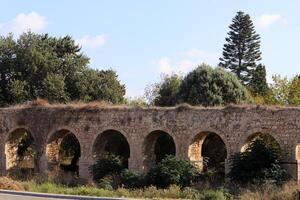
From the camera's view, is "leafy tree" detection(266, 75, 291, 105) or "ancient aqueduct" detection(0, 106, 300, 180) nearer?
"ancient aqueduct" detection(0, 106, 300, 180)

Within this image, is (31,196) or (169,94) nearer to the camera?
(31,196)

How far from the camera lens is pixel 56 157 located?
2930cm

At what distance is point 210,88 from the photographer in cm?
3316

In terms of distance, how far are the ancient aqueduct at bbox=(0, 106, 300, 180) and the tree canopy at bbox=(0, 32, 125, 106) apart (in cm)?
822

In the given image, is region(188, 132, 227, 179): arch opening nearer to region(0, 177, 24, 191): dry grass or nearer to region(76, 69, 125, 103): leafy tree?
region(0, 177, 24, 191): dry grass

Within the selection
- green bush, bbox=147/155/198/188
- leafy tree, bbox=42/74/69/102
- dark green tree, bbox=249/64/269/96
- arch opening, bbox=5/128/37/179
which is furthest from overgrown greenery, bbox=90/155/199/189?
dark green tree, bbox=249/64/269/96

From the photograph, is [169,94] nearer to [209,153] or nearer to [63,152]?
[63,152]

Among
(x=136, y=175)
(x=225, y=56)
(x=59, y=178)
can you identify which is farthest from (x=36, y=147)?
(x=225, y=56)

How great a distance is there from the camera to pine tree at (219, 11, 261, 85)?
55812 millimetres

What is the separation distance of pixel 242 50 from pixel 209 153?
29079mm

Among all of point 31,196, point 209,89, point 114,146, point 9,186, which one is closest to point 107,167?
point 114,146

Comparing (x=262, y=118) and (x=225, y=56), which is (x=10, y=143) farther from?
(x=225, y=56)

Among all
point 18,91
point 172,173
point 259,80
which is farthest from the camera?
point 259,80

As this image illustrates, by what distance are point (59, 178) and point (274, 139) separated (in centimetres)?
988
